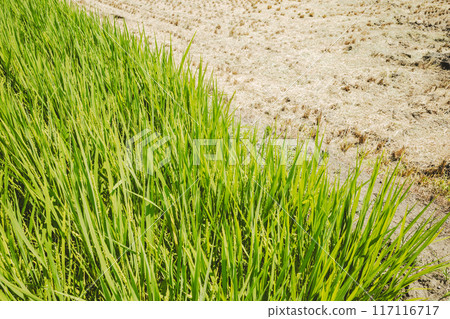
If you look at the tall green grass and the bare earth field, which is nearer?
the tall green grass

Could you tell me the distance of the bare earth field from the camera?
6.72 ft

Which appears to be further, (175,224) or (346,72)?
(346,72)

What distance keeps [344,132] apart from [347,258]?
1.76m

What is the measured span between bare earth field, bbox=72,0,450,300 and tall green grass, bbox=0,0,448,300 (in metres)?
0.45

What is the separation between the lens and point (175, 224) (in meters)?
0.72

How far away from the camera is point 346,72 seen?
3141 mm

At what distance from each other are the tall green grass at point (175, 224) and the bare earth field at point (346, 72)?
0.45 m

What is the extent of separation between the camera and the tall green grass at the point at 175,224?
55cm

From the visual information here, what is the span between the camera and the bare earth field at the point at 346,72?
2047 mm

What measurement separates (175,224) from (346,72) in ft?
9.94

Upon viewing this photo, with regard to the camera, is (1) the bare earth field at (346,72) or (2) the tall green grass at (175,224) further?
(1) the bare earth field at (346,72)
